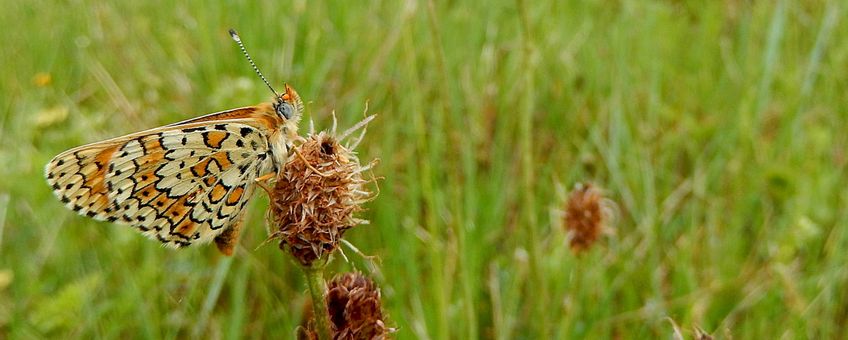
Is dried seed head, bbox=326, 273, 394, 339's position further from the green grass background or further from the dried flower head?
the dried flower head

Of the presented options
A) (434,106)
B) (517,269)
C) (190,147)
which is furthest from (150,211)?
(434,106)

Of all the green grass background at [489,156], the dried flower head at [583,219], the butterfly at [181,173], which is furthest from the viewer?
the green grass background at [489,156]

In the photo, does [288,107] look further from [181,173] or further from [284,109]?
[181,173]

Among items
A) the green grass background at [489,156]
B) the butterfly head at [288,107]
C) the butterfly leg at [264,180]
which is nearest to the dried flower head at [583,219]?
the green grass background at [489,156]

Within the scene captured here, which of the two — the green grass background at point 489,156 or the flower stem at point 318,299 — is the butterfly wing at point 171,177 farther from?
the flower stem at point 318,299

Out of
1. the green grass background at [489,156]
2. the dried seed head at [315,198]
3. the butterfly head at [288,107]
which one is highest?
Result: the butterfly head at [288,107]

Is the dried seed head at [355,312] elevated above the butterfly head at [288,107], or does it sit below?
below

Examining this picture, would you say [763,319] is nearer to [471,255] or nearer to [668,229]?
[668,229]
